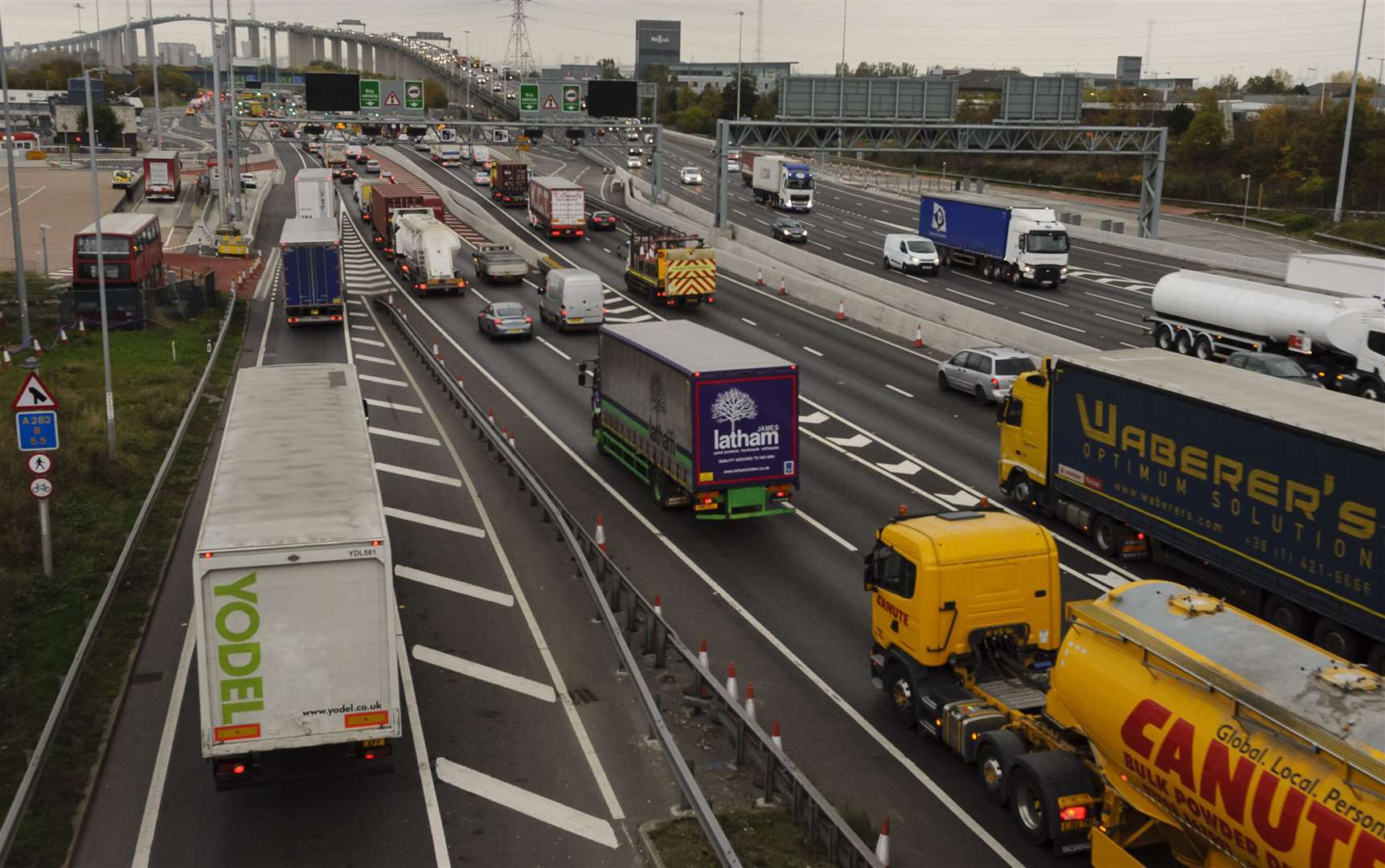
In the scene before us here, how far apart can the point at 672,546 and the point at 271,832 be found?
1237cm

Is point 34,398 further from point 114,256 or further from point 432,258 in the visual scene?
point 432,258

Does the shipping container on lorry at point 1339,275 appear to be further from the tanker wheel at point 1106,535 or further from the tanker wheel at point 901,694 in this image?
the tanker wheel at point 901,694

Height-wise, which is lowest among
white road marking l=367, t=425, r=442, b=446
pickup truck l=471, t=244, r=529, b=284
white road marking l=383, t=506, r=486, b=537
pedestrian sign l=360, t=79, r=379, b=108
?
white road marking l=367, t=425, r=442, b=446

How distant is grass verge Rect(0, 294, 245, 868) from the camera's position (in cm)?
1631

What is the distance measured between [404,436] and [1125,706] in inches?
973

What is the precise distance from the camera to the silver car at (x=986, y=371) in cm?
3731

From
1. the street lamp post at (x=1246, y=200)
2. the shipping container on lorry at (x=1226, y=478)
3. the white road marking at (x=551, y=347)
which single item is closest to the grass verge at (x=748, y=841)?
the shipping container on lorry at (x=1226, y=478)

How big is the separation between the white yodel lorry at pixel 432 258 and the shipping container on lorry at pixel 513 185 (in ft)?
100

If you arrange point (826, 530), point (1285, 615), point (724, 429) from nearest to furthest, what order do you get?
point (1285, 615), point (724, 429), point (826, 530)

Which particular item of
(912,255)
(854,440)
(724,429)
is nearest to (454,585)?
(724,429)

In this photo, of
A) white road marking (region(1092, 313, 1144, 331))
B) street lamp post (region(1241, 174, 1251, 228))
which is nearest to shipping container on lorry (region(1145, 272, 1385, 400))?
white road marking (region(1092, 313, 1144, 331))

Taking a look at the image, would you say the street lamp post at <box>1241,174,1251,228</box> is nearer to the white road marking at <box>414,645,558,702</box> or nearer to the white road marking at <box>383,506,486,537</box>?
the white road marking at <box>383,506,486,537</box>

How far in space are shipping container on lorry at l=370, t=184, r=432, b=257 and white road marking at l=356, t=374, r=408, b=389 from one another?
2740 centimetres

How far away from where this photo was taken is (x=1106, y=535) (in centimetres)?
2505
